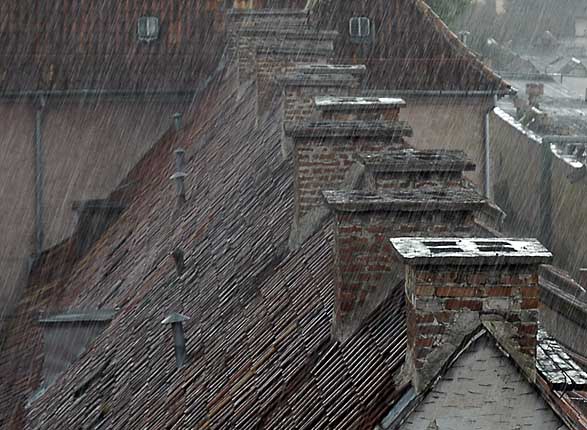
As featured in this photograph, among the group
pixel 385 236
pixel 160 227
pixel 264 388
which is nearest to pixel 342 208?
pixel 385 236

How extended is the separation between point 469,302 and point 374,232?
1.77 meters

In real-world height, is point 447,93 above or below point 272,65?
below

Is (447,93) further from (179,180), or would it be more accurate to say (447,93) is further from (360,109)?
(360,109)

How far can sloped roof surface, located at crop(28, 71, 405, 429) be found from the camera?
6.29 metres

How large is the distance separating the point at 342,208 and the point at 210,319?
253 centimetres

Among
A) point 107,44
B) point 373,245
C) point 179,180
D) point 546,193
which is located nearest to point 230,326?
point 373,245

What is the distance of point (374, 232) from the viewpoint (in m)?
6.80

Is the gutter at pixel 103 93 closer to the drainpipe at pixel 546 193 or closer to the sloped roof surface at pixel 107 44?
the sloped roof surface at pixel 107 44

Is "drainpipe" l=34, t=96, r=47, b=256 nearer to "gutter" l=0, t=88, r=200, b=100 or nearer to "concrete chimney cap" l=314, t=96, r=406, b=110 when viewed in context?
"gutter" l=0, t=88, r=200, b=100

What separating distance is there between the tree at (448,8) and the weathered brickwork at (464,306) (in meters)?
27.6

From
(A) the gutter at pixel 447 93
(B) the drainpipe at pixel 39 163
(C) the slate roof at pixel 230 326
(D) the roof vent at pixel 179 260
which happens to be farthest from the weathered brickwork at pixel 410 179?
(B) the drainpipe at pixel 39 163

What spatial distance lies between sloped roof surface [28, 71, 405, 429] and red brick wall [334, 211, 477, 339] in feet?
0.62

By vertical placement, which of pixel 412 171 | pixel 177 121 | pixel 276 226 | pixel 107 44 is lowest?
pixel 177 121

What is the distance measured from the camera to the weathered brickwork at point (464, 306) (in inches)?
198
